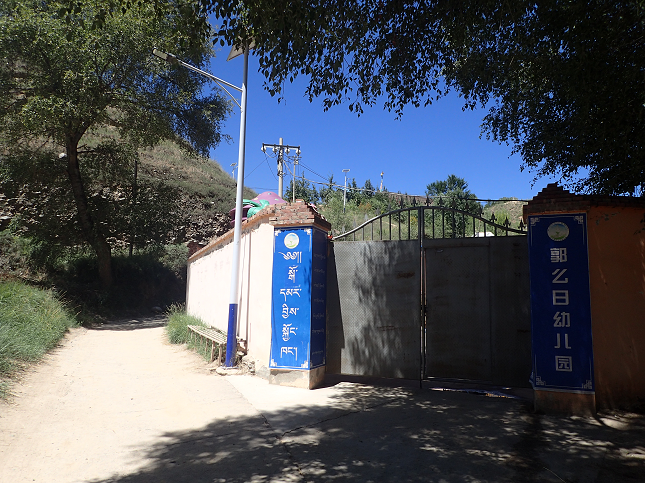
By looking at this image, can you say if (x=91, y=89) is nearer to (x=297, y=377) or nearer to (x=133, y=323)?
(x=133, y=323)

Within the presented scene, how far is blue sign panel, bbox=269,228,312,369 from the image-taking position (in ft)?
22.7

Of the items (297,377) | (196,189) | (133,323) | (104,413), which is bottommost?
(104,413)

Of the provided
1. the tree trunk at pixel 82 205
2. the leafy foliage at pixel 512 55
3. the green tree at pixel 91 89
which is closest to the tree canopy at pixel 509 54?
the leafy foliage at pixel 512 55

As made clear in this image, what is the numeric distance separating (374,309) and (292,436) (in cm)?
290

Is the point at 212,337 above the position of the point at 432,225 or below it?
below

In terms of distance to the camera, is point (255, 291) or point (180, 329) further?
point (180, 329)

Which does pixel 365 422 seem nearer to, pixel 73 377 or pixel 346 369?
pixel 346 369

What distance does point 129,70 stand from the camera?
1557 cm

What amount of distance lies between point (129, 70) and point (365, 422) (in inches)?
585

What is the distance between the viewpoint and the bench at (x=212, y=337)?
8736 millimetres

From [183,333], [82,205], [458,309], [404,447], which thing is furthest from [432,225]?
[82,205]

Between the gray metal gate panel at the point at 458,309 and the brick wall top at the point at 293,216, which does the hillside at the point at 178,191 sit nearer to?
the brick wall top at the point at 293,216

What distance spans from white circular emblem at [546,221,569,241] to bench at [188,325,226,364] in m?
6.01

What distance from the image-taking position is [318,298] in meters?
7.21
